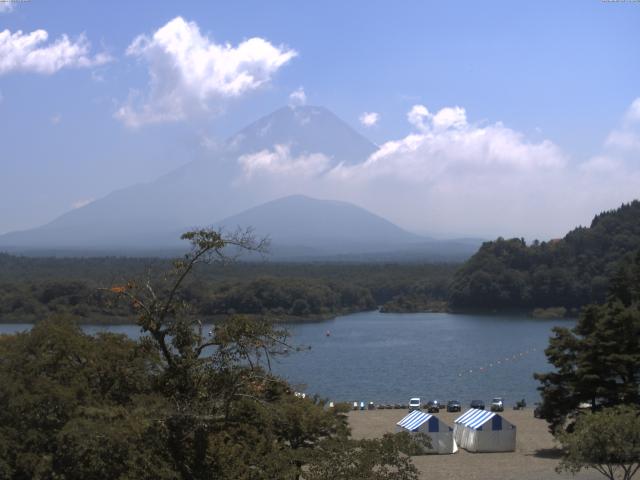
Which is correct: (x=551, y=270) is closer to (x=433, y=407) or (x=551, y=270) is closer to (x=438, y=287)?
(x=438, y=287)

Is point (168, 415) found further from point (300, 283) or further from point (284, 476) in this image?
point (300, 283)

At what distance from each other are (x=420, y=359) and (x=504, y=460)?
1813cm

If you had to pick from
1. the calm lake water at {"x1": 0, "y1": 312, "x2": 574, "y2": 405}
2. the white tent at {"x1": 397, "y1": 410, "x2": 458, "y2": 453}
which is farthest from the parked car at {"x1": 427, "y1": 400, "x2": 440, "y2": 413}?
the white tent at {"x1": 397, "y1": 410, "x2": 458, "y2": 453}

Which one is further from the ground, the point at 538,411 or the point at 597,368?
the point at 597,368

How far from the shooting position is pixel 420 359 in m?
31.9

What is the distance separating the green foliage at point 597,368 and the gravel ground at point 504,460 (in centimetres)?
73

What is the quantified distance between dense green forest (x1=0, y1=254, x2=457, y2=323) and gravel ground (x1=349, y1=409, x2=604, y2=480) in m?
17.4

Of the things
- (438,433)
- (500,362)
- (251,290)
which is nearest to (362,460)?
(438,433)

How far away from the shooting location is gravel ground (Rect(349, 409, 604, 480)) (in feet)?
40.6

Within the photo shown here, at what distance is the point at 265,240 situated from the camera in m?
5.69

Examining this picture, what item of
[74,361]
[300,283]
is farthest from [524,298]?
[74,361]

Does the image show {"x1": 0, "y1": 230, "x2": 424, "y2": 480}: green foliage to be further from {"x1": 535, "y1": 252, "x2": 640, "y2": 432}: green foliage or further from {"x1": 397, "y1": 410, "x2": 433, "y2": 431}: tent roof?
{"x1": 397, "y1": 410, "x2": 433, "y2": 431}: tent roof

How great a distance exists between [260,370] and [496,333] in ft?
118

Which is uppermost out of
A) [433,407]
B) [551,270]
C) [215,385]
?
[551,270]
